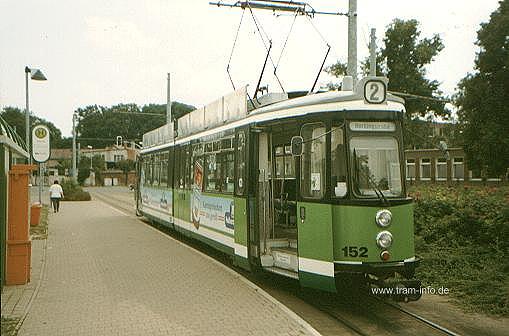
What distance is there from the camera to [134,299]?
9180 millimetres

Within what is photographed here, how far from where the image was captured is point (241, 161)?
34.8 feet

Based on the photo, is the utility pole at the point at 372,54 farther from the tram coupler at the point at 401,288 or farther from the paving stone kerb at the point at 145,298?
the tram coupler at the point at 401,288

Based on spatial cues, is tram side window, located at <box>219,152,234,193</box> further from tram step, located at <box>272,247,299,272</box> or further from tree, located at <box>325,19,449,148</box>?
tree, located at <box>325,19,449,148</box>

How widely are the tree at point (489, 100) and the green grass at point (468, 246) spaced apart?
Answer: 27436 millimetres

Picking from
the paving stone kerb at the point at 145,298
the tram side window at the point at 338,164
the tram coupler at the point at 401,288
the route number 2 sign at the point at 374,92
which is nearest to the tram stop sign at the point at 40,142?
the paving stone kerb at the point at 145,298

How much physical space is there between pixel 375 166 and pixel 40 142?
15.0 metres

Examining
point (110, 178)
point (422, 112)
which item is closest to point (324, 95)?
point (422, 112)

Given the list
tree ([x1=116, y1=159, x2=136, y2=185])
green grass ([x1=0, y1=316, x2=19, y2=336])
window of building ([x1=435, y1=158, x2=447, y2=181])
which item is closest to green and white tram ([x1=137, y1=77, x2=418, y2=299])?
green grass ([x1=0, y1=316, x2=19, y2=336])

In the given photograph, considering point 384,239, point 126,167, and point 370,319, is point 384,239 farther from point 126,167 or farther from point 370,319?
point 126,167

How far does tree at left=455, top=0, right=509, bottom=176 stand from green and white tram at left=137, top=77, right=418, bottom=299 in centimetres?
3205

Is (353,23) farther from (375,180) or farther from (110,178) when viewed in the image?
(110,178)

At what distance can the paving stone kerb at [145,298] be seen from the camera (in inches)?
298

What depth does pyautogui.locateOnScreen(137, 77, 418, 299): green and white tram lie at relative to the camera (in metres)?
8.18

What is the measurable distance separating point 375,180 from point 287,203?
2.29m
